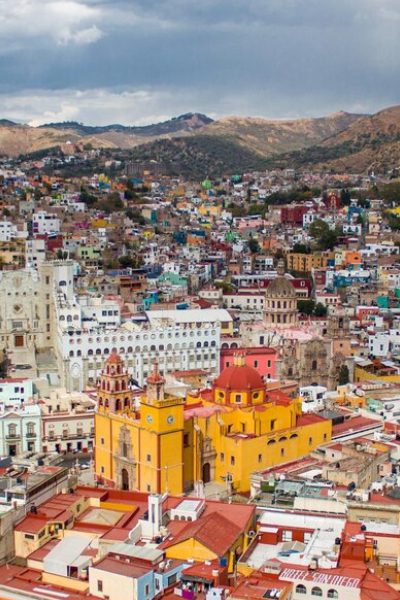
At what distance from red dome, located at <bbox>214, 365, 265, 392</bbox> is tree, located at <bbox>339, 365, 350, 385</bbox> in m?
13.3

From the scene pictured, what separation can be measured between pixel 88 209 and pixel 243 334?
164ft

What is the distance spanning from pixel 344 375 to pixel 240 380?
14.4 meters

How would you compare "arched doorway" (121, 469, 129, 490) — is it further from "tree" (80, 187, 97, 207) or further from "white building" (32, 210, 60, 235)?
"tree" (80, 187, 97, 207)

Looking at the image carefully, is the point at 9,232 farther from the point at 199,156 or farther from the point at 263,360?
the point at 199,156

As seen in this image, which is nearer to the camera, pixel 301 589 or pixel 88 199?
pixel 301 589

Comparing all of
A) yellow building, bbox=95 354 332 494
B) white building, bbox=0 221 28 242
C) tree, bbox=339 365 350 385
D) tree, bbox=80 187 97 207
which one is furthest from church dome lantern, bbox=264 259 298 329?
tree, bbox=80 187 97 207

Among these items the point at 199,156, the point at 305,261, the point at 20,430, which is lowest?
the point at 20,430

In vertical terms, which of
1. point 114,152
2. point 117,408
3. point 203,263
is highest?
point 114,152

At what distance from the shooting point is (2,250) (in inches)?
2864

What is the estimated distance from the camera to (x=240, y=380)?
35.3 meters

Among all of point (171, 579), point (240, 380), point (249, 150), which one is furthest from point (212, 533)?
point (249, 150)

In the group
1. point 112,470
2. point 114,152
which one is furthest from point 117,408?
point 114,152

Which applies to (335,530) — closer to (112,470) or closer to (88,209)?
(112,470)

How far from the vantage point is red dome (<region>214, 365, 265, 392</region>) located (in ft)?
116
